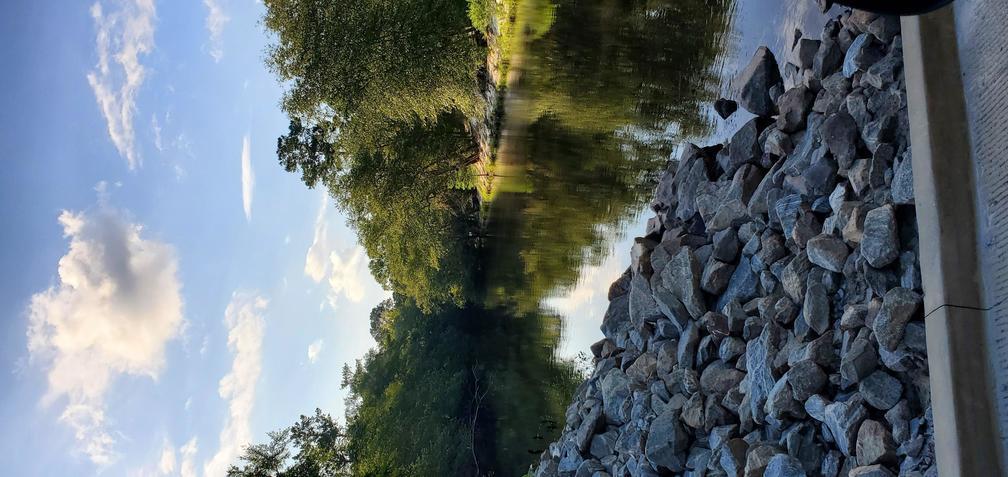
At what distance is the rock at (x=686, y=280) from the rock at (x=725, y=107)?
92.6 inches

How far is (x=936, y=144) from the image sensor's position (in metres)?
4.25

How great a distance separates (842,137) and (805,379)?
7.59ft

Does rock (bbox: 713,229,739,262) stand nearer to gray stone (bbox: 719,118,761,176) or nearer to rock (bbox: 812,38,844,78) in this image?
gray stone (bbox: 719,118,761,176)

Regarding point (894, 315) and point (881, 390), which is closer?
point (894, 315)

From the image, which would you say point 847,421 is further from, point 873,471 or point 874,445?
point 873,471

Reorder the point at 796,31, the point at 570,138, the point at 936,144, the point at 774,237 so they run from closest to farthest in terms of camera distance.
→ the point at 936,144 → the point at 774,237 → the point at 796,31 → the point at 570,138

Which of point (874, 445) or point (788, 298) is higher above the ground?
point (788, 298)

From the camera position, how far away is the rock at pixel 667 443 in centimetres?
753

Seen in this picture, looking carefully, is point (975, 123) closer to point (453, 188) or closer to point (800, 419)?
point (800, 419)

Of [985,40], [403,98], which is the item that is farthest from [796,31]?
[403,98]

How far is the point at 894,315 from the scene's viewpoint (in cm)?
469

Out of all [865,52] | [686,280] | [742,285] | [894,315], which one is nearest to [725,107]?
[686,280]

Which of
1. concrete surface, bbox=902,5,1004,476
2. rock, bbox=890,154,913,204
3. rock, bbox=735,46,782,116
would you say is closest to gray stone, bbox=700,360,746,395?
rock, bbox=890,154,913,204

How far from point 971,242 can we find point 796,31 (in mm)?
4787
